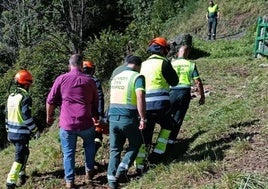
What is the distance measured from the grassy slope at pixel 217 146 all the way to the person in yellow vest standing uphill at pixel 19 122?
15.9 inches

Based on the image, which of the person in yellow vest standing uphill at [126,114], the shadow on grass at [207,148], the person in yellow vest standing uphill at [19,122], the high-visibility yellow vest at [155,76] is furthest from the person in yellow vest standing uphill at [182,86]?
the person in yellow vest standing uphill at [19,122]

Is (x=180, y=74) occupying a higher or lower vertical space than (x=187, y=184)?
higher

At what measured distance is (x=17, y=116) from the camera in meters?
8.59

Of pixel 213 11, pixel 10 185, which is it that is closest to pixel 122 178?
pixel 10 185

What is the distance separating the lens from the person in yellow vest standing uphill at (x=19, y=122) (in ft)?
28.0

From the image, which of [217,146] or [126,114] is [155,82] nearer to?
[126,114]

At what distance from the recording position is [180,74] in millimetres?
8688

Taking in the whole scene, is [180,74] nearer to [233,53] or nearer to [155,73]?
[155,73]

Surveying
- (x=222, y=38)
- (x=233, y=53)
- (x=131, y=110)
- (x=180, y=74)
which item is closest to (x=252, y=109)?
(x=180, y=74)

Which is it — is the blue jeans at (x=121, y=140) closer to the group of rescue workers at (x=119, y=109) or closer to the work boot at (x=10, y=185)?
the group of rescue workers at (x=119, y=109)

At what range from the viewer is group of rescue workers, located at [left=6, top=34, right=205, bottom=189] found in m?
7.47

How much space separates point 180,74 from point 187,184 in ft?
7.46

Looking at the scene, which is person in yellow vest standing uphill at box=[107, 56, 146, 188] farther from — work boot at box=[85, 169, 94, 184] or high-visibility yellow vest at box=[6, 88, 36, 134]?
high-visibility yellow vest at box=[6, 88, 36, 134]

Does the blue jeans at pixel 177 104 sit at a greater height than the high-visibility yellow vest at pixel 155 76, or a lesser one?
lesser
